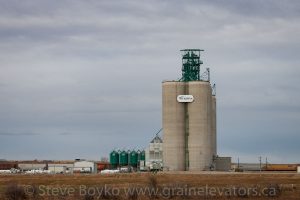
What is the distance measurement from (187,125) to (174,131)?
3631 mm

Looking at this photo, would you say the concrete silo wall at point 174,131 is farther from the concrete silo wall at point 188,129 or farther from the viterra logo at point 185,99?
the viterra logo at point 185,99

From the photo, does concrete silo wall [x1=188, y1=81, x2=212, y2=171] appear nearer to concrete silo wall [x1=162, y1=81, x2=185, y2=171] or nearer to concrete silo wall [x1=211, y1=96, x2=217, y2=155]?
concrete silo wall [x1=162, y1=81, x2=185, y2=171]

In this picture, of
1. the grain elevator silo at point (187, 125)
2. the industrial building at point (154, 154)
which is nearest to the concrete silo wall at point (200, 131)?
the grain elevator silo at point (187, 125)

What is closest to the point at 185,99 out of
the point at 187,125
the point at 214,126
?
the point at 187,125

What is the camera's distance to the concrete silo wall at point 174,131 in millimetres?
164250

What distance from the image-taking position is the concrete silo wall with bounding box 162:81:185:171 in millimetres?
164250

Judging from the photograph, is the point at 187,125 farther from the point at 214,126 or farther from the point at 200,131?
the point at 214,126

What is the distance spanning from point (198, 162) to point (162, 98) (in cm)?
1927

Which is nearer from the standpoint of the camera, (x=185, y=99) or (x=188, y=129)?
(x=188, y=129)

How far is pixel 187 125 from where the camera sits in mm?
164875

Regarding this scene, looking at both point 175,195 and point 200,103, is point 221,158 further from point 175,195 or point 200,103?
point 175,195

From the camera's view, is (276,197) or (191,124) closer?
(276,197)

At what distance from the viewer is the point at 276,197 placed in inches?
2228

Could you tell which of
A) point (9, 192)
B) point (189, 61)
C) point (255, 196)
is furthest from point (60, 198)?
point (189, 61)
